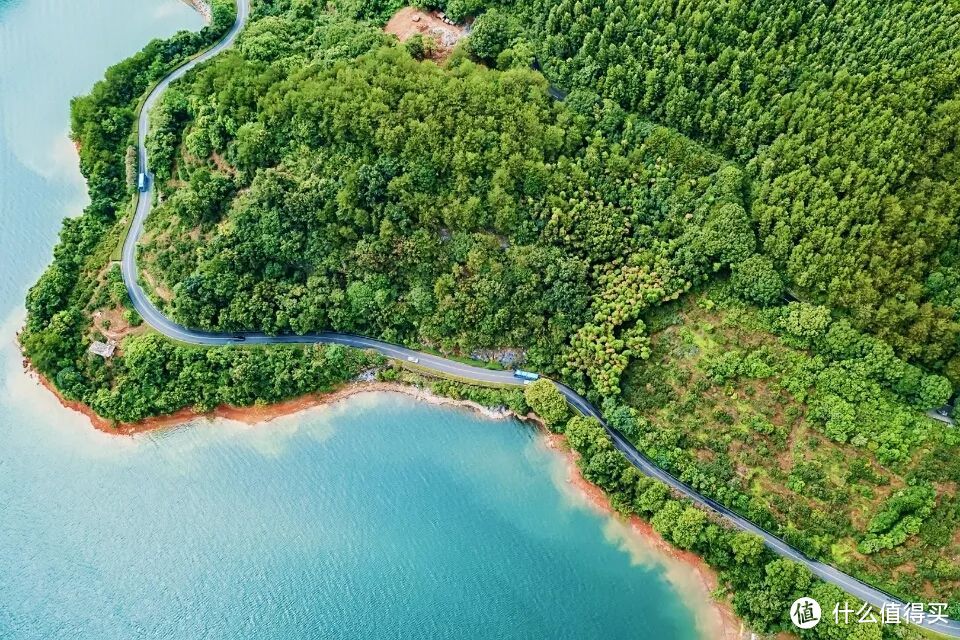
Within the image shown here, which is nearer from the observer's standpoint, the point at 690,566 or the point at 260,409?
the point at 690,566

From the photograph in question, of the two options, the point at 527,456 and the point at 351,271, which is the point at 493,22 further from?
the point at 527,456

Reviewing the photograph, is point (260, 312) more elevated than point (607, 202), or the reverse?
point (607, 202)

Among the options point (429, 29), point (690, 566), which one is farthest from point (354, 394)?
point (429, 29)

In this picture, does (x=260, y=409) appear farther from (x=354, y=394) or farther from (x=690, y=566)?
(x=690, y=566)

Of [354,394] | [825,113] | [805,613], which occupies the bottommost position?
[354,394]

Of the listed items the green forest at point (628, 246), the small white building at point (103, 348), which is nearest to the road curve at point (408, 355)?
the green forest at point (628, 246)

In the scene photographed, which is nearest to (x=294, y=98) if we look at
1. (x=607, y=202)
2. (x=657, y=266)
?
(x=607, y=202)

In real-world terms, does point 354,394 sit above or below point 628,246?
below
